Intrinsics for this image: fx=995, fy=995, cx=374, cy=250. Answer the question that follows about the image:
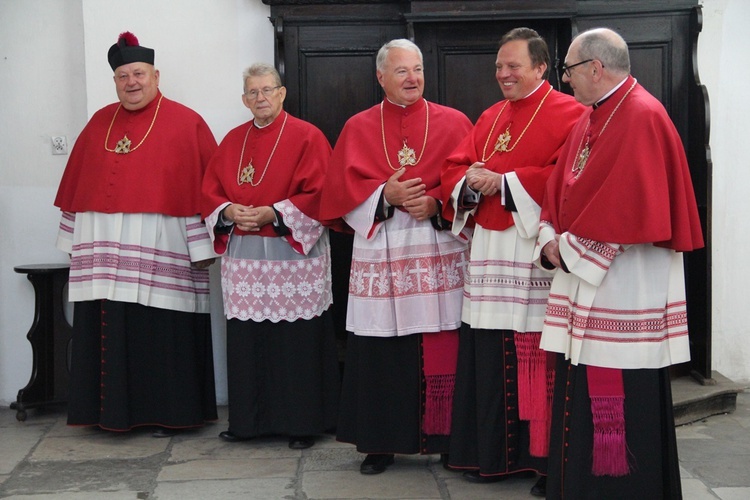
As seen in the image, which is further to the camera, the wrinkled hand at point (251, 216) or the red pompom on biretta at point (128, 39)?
the red pompom on biretta at point (128, 39)

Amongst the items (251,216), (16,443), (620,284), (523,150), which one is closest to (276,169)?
(251,216)

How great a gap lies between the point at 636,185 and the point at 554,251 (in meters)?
0.41

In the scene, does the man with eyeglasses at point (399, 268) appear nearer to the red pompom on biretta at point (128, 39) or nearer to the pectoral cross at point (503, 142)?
the pectoral cross at point (503, 142)

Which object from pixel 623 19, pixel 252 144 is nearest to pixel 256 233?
pixel 252 144

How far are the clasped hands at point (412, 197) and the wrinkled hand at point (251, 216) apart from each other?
30.6 inches

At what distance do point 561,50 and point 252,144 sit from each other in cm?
183

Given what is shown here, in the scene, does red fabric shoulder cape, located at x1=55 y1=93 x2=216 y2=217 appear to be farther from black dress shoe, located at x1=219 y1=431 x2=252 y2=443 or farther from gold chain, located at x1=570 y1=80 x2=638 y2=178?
gold chain, located at x1=570 y1=80 x2=638 y2=178

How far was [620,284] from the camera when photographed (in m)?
3.60

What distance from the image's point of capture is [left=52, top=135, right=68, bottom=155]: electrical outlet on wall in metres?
6.05

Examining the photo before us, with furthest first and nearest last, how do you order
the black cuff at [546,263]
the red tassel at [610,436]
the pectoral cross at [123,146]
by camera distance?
the pectoral cross at [123,146] < the black cuff at [546,263] < the red tassel at [610,436]

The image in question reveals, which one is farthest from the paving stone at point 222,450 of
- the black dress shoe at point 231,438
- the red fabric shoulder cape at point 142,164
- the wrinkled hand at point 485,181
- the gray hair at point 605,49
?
the gray hair at point 605,49

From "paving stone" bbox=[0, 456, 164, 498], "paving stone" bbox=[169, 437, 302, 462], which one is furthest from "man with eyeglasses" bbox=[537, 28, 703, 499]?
"paving stone" bbox=[0, 456, 164, 498]

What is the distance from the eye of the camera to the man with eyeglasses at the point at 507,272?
419cm

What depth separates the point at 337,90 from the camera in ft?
18.6
